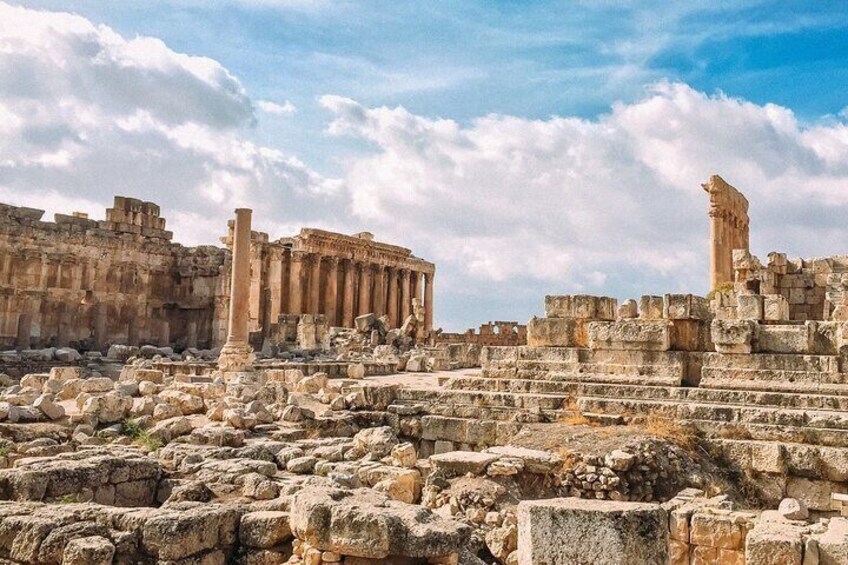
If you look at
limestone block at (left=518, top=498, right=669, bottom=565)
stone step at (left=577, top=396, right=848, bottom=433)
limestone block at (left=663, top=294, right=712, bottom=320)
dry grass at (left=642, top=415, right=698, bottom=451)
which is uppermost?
limestone block at (left=663, top=294, right=712, bottom=320)

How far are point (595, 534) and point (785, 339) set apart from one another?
811 cm

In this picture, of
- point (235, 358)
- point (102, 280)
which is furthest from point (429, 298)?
point (235, 358)

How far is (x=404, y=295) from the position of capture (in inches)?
1812

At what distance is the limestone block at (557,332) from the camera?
1362 centimetres

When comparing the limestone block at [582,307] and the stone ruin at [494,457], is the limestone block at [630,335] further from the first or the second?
the limestone block at [582,307]

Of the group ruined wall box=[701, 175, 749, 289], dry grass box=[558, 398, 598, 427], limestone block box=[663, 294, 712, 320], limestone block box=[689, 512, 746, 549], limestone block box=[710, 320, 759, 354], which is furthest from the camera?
ruined wall box=[701, 175, 749, 289]

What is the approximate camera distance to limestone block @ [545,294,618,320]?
545 inches

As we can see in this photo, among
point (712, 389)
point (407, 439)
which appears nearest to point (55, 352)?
point (407, 439)

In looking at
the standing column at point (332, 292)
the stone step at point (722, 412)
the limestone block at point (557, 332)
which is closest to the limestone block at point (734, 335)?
the stone step at point (722, 412)

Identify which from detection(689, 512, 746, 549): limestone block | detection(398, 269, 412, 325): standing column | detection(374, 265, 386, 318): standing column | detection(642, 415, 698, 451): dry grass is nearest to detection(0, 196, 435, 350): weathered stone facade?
detection(374, 265, 386, 318): standing column

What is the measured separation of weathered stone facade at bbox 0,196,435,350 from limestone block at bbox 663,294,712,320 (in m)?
21.3

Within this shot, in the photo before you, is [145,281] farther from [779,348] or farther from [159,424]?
[779,348]

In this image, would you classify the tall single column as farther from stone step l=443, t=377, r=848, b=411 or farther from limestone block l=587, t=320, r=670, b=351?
limestone block l=587, t=320, r=670, b=351

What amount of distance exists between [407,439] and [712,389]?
16.1ft
